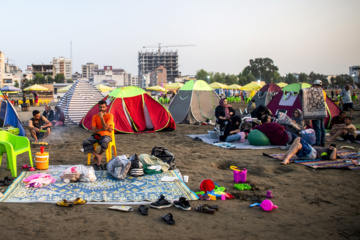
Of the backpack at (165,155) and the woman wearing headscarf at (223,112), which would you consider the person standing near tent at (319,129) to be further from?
the backpack at (165,155)

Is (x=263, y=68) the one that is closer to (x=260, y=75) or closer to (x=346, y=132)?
(x=260, y=75)

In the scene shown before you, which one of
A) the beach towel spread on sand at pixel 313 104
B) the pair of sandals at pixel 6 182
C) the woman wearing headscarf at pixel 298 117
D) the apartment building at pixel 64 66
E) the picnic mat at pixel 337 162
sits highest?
the apartment building at pixel 64 66

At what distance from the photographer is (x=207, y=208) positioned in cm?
443

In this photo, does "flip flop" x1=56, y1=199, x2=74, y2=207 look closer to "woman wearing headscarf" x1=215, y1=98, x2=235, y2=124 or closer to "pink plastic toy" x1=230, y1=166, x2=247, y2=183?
"pink plastic toy" x1=230, y1=166, x2=247, y2=183

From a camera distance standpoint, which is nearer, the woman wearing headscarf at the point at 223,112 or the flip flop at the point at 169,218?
the flip flop at the point at 169,218

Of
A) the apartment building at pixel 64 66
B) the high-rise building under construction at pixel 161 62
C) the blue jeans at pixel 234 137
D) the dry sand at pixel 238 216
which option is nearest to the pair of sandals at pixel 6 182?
the dry sand at pixel 238 216

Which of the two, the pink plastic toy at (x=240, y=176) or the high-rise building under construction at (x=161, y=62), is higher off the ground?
the high-rise building under construction at (x=161, y=62)

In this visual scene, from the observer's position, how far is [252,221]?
164 inches

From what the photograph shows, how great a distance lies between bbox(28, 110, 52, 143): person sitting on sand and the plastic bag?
165 inches

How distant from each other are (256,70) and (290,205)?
410 ft

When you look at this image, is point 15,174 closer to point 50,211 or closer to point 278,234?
point 50,211

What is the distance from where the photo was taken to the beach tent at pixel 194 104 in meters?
15.5

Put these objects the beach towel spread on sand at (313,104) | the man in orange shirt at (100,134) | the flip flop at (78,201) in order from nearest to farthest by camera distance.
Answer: the flip flop at (78,201) → the man in orange shirt at (100,134) → the beach towel spread on sand at (313,104)

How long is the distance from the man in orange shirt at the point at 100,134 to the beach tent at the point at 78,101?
8.23m
